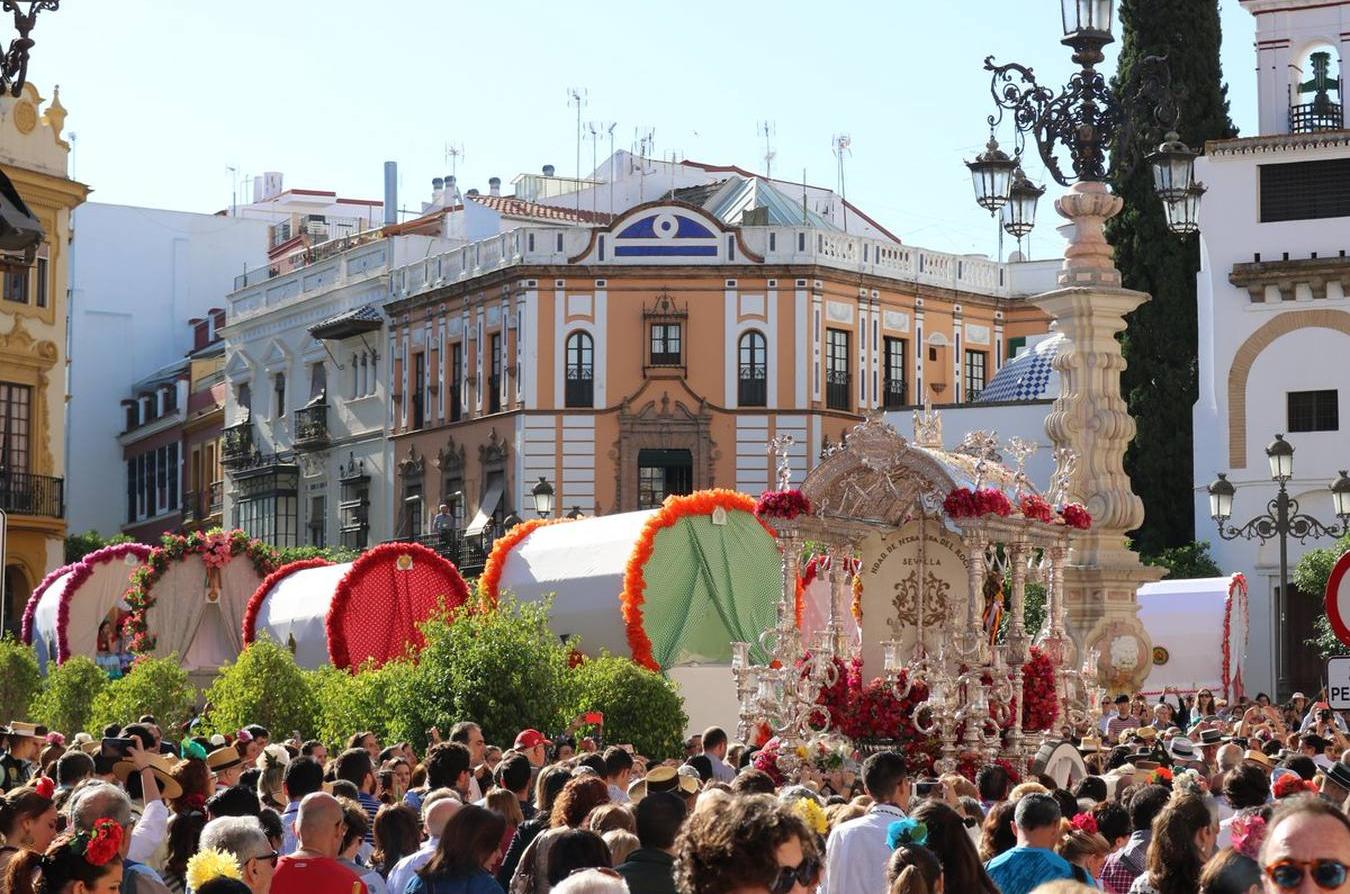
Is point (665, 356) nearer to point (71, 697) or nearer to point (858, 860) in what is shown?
point (71, 697)

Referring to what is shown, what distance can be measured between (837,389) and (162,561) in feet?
75.8

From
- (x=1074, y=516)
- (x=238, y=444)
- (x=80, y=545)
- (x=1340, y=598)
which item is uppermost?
(x=238, y=444)

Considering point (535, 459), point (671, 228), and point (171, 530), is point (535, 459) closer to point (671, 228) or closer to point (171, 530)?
point (671, 228)

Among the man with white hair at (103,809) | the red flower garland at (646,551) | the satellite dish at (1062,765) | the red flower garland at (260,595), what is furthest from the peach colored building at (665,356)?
the man with white hair at (103,809)

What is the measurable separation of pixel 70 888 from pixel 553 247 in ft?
159

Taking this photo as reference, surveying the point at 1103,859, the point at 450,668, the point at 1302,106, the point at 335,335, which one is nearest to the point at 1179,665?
the point at 450,668

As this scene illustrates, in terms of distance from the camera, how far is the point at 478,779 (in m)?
14.1

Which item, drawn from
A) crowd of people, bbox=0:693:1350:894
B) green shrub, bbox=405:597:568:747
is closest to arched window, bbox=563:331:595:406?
green shrub, bbox=405:597:568:747

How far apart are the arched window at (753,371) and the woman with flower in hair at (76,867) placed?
4765cm

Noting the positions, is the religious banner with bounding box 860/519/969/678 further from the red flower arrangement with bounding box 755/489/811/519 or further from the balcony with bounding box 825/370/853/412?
the balcony with bounding box 825/370/853/412

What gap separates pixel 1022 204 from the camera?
21.5 metres

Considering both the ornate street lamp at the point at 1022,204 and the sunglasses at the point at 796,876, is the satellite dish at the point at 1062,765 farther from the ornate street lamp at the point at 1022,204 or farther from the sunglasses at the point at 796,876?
the sunglasses at the point at 796,876

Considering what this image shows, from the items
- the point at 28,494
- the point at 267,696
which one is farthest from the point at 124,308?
the point at 267,696

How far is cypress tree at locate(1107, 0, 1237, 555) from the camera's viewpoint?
154 feet
